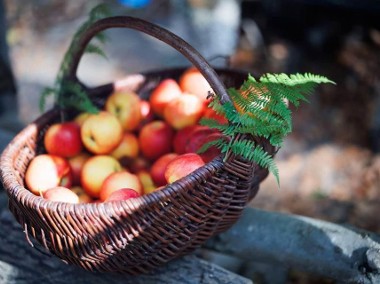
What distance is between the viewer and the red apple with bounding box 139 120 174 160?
1799 millimetres

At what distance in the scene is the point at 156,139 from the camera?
70.8 inches

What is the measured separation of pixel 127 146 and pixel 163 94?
0.83 feet

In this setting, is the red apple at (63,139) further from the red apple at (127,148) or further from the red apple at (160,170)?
the red apple at (160,170)

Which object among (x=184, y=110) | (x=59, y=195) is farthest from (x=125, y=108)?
(x=59, y=195)

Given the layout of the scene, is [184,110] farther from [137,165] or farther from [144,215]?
[144,215]

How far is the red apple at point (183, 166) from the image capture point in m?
1.42

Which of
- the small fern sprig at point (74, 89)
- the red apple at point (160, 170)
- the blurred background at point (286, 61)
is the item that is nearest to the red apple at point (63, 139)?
the small fern sprig at point (74, 89)

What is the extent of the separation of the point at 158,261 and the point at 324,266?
67 cm

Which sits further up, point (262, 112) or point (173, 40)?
point (173, 40)

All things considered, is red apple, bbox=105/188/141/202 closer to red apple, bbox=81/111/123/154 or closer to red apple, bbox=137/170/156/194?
red apple, bbox=137/170/156/194

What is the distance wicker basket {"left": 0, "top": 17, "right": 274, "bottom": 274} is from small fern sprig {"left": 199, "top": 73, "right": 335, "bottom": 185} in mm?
45

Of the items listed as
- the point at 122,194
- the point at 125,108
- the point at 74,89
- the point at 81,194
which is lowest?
the point at 81,194

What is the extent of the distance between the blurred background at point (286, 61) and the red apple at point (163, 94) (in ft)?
2.84

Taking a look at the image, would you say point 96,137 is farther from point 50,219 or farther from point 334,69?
point 334,69
